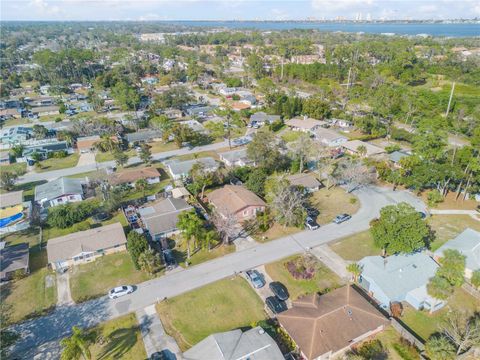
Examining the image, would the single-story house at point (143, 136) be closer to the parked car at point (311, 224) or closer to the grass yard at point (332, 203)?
the grass yard at point (332, 203)

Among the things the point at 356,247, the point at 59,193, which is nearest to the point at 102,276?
the point at 59,193

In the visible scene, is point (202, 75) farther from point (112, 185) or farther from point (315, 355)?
point (315, 355)

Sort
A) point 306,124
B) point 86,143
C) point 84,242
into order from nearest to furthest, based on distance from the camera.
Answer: point 84,242, point 86,143, point 306,124

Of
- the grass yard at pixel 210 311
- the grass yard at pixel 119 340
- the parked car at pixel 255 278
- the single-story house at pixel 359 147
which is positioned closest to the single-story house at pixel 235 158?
the single-story house at pixel 359 147

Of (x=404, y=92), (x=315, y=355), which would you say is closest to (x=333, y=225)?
(x=315, y=355)

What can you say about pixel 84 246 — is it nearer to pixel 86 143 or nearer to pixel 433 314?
pixel 433 314

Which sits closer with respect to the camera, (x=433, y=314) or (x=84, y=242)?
(x=433, y=314)
